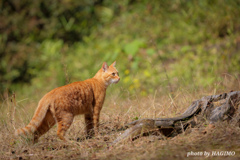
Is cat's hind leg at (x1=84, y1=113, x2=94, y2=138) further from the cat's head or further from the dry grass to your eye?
the cat's head

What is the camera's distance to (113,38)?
33.5 feet

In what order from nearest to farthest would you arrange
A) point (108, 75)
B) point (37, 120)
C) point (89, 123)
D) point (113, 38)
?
point (37, 120)
point (89, 123)
point (108, 75)
point (113, 38)

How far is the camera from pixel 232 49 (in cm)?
793

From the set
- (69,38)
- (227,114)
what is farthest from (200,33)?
(227,114)

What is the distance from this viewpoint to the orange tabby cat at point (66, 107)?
3.64m

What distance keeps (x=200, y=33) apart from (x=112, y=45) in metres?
3.15

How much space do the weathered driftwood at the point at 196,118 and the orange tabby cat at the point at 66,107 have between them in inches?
30.8

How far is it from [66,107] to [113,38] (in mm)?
6742

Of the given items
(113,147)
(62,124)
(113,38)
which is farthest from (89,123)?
(113,38)

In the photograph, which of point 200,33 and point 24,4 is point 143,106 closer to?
point 200,33

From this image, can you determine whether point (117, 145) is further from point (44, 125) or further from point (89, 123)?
point (44, 125)

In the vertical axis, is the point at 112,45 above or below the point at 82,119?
above

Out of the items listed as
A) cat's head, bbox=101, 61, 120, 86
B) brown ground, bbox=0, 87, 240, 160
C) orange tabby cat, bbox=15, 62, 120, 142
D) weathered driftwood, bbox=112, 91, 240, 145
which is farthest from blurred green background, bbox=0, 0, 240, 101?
brown ground, bbox=0, 87, 240, 160

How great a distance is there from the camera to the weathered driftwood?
11.7ft
